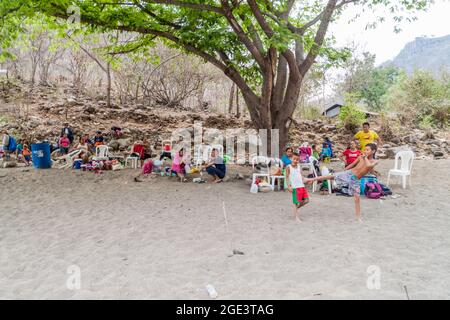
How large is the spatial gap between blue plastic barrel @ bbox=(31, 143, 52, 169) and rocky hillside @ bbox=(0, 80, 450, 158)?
3106mm

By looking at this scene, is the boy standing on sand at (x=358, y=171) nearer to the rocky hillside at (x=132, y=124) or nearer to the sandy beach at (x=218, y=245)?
the sandy beach at (x=218, y=245)

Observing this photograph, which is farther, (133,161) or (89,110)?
(89,110)

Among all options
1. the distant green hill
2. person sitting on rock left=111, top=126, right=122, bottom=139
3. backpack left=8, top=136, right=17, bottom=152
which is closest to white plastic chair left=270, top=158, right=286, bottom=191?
person sitting on rock left=111, top=126, right=122, bottom=139

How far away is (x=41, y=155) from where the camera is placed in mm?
10891

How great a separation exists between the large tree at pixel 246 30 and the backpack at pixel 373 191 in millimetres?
2934

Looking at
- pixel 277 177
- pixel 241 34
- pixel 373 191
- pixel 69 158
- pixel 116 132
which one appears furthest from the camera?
pixel 116 132

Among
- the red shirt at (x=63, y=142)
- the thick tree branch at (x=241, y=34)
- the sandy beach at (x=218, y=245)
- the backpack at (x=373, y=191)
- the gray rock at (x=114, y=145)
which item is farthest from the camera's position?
the gray rock at (x=114, y=145)

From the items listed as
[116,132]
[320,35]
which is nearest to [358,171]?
[320,35]

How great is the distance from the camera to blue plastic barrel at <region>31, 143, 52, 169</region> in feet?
35.6

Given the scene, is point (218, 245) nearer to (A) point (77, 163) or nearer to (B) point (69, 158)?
(A) point (77, 163)

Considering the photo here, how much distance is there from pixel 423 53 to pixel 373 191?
81983mm

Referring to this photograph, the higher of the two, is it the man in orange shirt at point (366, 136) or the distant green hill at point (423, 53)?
the distant green hill at point (423, 53)

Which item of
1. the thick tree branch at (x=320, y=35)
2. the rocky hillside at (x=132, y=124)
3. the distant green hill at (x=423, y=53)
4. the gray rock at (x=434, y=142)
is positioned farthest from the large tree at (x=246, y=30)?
the distant green hill at (x=423, y=53)

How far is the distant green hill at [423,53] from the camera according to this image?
219 ft
